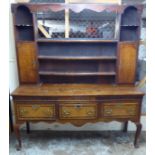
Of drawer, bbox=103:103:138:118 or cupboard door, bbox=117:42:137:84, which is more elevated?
cupboard door, bbox=117:42:137:84

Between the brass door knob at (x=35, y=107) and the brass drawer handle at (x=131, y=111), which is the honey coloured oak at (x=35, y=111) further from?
the brass drawer handle at (x=131, y=111)

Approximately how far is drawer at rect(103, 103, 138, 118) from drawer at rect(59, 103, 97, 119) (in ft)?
0.44

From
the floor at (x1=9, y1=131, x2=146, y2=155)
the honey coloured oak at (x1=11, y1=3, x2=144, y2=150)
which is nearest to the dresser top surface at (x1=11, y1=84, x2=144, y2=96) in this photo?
the honey coloured oak at (x1=11, y1=3, x2=144, y2=150)

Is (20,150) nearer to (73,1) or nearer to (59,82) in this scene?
(59,82)

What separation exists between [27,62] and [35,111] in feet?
1.99

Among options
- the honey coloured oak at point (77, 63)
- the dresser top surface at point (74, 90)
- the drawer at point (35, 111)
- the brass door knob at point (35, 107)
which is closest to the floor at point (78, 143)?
the honey coloured oak at point (77, 63)

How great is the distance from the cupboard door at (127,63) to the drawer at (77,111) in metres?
0.55

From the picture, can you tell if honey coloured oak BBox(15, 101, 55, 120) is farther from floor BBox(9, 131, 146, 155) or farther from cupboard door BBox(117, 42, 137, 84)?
cupboard door BBox(117, 42, 137, 84)

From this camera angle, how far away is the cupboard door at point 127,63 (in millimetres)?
2180

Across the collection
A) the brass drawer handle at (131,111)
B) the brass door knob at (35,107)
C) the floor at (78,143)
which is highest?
the brass door knob at (35,107)

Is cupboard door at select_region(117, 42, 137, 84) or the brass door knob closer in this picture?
the brass door knob

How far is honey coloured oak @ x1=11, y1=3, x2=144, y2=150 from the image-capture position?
1.99m
